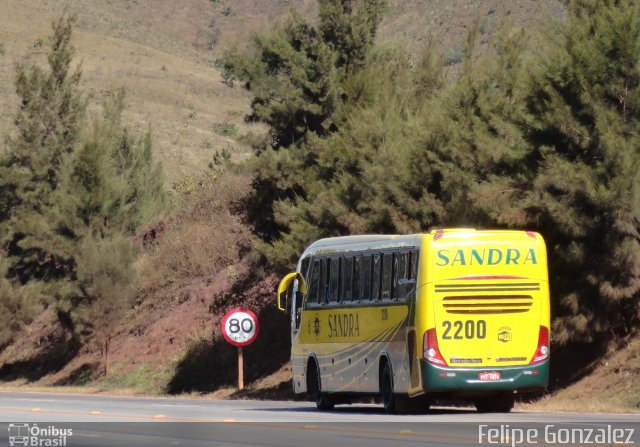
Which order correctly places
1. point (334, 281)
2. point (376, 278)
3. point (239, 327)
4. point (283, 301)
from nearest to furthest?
point (376, 278)
point (334, 281)
point (283, 301)
point (239, 327)

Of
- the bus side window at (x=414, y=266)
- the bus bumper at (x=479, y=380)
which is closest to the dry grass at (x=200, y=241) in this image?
the bus side window at (x=414, y=266)

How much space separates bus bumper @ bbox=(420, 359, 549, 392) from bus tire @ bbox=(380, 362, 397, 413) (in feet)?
5.56

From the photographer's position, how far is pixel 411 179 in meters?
36.5

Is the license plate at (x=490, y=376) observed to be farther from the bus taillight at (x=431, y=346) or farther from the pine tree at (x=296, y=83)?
the pine tree at (x=296, y=83)

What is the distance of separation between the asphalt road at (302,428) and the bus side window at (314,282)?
4.10 metres

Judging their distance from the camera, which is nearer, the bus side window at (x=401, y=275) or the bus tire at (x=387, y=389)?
the bus side window at (x=401, y=275)

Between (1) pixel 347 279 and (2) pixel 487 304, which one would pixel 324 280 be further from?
(2) pixel 487 304

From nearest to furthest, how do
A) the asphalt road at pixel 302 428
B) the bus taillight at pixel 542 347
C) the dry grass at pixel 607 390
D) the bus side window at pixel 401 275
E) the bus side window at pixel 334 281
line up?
1. the asphalt road at pixel 302 428
2. the bus taillight at pixel 542 347
3. the bus side window at pixel 401 275
4. the dry grass at pixel 607 390
5. the bus side window at pixel 334 281

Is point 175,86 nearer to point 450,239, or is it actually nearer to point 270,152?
point 270,152

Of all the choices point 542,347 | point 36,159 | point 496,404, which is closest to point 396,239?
point 542,347

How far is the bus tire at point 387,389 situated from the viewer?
25.0 meters

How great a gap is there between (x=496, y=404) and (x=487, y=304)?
105 inches

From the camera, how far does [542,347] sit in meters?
24.0

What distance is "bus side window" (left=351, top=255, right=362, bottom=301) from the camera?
26.7 metres
